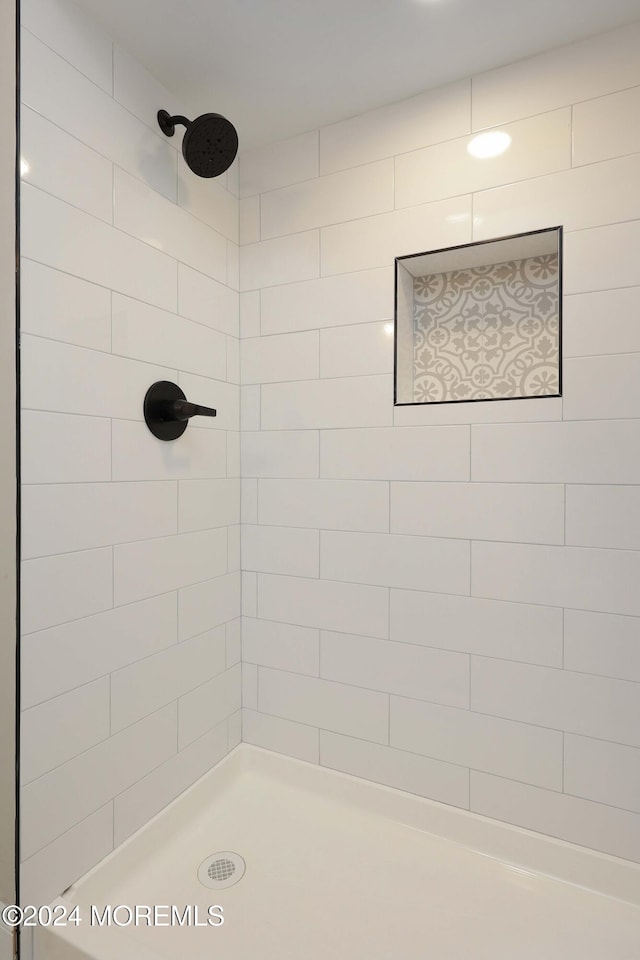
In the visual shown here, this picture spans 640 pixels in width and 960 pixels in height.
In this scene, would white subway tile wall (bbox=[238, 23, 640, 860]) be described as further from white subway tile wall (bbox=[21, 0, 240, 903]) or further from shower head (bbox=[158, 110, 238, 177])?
shower head (bbox=[158, 110, 238, 177])

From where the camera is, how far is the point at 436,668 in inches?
59.4

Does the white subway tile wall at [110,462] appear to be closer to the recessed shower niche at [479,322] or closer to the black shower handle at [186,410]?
the black shower handle at [186,410]

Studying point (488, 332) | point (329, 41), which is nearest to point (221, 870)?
point (488, 332)

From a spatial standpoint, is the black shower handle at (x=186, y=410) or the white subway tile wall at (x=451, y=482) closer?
the white subway tile wall at (x=451, y=482)

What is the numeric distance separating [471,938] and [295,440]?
131cm

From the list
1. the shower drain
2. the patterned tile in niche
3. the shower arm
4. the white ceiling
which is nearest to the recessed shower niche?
the patterned tile in niche

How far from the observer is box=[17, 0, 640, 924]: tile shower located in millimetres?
1205

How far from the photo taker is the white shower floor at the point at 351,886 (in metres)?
1.16

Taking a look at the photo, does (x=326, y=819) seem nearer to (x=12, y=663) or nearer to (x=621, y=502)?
(x=12, y=663)

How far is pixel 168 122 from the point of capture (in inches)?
55.9

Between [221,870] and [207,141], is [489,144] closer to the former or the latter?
[207,141]

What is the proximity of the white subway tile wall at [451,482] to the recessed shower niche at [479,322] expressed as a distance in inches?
2.6

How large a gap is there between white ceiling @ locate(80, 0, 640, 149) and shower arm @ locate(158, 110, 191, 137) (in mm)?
104

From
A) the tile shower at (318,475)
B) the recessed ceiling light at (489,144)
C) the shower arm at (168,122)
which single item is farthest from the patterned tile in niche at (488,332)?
the shower arm at (168,122)
